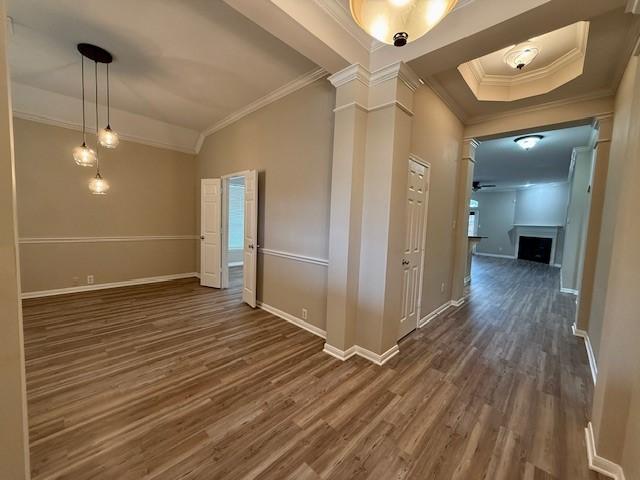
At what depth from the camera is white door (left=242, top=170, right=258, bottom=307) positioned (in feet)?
12.1

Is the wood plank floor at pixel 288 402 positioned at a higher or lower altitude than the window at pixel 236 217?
lower

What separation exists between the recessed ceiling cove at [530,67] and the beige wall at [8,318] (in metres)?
3.46

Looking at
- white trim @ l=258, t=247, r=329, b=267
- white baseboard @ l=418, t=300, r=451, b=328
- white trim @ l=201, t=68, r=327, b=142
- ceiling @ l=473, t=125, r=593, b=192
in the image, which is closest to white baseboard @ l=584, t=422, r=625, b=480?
white baseboard @ l=418, t=300, r=451, b=328

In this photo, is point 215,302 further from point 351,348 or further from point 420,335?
point 420,335

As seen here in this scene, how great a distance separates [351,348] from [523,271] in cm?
749

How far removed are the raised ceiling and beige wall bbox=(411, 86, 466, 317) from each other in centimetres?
140

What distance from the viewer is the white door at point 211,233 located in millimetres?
4691

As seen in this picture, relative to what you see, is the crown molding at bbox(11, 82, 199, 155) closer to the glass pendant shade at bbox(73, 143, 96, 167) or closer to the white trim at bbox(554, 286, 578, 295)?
the glass pendant shade at bbox(73, 143, 96, 167)

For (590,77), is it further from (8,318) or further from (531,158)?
(8,318)

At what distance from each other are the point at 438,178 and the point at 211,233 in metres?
4.03

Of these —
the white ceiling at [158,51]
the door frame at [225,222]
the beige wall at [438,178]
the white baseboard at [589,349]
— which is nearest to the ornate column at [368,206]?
the beige wall at [438,178]

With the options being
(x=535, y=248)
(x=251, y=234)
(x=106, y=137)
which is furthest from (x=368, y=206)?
(x=535, y=248)

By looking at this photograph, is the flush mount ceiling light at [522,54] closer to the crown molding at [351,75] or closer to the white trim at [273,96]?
the crown molding at [351,75]

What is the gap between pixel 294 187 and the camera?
324 centimetres
